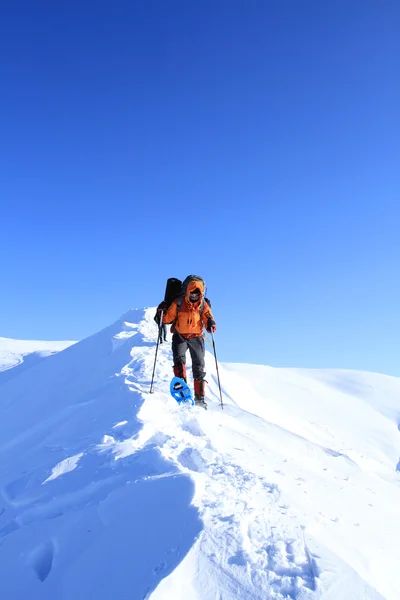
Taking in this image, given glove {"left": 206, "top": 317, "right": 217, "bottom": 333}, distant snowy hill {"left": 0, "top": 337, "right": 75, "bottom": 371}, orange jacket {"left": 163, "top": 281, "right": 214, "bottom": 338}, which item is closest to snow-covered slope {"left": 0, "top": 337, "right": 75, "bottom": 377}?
distant snowy hill {"left": 0, "top": 337, "right": 75, "bottom": 371}

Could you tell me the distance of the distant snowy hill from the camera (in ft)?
102

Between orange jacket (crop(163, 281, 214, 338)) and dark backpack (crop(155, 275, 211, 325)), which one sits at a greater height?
dark backpack (crop(155, 275, 211, 325))

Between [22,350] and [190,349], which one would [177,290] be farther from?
[22,350]

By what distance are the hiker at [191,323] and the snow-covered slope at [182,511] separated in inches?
28.5

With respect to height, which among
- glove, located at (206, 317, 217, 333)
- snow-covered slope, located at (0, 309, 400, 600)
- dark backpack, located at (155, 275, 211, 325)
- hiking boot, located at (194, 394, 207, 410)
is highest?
dark backpack, located at (155, 275, 211, 325)

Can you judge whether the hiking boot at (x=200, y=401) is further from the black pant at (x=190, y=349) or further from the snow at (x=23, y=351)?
the snow at (x=23, y=351)

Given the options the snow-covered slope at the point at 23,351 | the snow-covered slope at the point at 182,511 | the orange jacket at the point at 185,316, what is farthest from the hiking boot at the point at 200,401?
the snow-covered slope at the point at 23,351

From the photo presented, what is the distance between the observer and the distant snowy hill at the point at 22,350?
30984 millimetres

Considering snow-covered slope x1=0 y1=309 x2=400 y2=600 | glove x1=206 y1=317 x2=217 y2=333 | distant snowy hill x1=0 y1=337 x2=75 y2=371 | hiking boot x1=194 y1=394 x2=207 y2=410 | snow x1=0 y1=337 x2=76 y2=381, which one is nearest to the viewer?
snow-covered slope x1=0 y1=309 x2=400 y2=600

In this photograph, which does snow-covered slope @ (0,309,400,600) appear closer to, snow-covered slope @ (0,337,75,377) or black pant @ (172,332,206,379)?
black pant @ (172,332,206,379)

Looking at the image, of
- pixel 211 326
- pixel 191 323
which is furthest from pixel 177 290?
pixel 211 326

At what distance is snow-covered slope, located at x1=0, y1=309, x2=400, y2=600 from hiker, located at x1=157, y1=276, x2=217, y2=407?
73 centimetres

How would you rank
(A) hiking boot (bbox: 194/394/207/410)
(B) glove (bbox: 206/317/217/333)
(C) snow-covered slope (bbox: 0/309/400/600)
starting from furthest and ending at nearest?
(B) glove (bbox: 206/317/217/333)
(A) hiking boot (bbox: 194/394/207/410)
(C) snow-covered slope (bbox: 0/309/400/600)

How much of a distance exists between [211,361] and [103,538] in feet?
52.6
